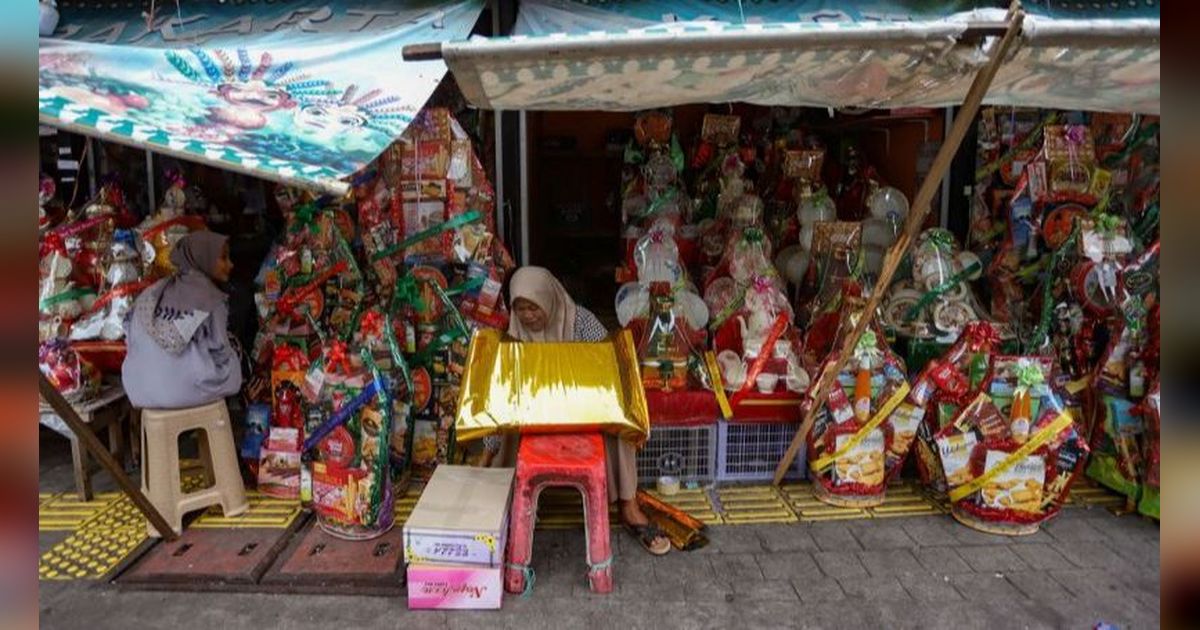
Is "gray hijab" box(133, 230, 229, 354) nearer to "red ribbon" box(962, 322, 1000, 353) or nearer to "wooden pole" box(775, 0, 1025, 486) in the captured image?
"wooden pole" box(775, 0, 1025, 486)

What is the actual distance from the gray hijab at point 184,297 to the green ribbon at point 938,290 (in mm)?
4202

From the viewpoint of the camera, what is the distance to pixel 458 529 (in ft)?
10.5

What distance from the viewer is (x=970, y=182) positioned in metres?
5.47

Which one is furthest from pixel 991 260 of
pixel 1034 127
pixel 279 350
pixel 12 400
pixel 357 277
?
pixel 12 400

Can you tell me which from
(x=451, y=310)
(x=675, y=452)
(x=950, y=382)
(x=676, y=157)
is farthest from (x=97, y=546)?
(x=676, y=157)

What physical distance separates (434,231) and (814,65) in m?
2.52

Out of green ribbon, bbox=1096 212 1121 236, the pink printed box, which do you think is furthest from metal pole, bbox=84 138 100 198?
green ribbon, bbox=1096 212 1121 236

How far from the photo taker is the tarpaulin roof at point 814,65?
258 cm

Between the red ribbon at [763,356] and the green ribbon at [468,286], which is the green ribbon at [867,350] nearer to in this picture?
the red ribbon at [763,356]

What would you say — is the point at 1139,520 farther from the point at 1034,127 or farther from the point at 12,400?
the point at 12,400

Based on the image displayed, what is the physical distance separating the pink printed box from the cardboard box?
29 millimetres

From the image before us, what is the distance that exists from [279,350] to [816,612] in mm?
3280

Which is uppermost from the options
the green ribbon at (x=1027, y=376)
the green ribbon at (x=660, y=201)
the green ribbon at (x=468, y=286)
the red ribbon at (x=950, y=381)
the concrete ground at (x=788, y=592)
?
the green ribbon at (x=660, y=201)

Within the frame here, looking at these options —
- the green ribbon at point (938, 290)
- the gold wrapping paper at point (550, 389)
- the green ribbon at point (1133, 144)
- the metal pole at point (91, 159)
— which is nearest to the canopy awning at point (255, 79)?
the metal pole at point (91, 159)
